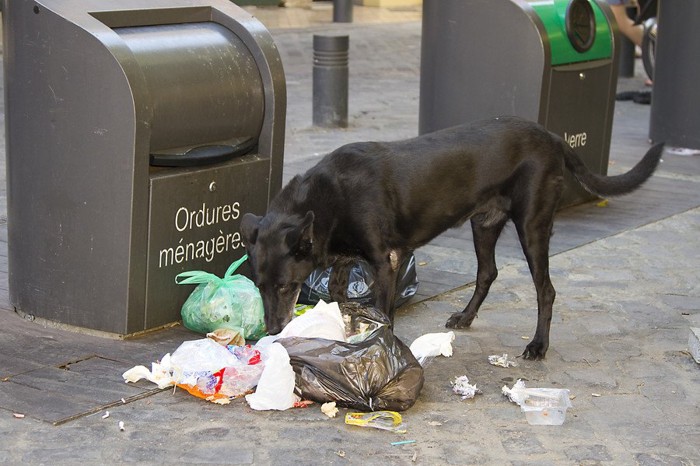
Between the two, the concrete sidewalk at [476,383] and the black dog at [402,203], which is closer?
the concrete sidewalk at [476,383]

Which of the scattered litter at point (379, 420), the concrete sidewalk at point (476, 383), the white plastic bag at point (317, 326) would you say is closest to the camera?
the concrete sidewalk at point (476, 383)

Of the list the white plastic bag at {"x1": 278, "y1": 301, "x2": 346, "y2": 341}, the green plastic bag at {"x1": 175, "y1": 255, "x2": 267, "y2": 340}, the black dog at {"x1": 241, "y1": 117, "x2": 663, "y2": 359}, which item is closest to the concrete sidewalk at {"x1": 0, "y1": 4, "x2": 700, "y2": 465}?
the green plastic bag at {"x1": 175, "y1": 255, "x2": 267, "y2": 340}

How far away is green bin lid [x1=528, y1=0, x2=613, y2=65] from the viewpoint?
24.5 feet

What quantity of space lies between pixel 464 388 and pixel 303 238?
89 centimetres

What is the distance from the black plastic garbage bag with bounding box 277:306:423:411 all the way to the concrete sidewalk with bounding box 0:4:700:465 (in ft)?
0.31

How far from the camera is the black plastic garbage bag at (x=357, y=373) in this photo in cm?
430

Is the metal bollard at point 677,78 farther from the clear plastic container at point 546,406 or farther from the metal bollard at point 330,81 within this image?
the clear plastic container at point 546,406

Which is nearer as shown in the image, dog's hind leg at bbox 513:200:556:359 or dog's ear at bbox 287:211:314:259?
dog's ear at bbox 287:211:314:259

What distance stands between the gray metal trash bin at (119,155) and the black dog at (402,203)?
20.5 inches

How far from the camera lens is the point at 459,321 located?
17.9 ft

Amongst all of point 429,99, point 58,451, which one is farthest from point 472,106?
point 58,451

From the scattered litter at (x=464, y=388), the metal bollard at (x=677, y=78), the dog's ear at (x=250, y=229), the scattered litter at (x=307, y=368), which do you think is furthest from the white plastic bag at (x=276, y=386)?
the metal bollard at (x=677, y=78)

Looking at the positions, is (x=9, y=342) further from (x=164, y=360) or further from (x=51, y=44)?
(x=51, y=44)

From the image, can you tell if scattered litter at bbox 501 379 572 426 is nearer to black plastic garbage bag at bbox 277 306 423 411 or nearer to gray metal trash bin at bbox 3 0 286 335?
black plastic garbage bag at bbox 277 306 423 411
